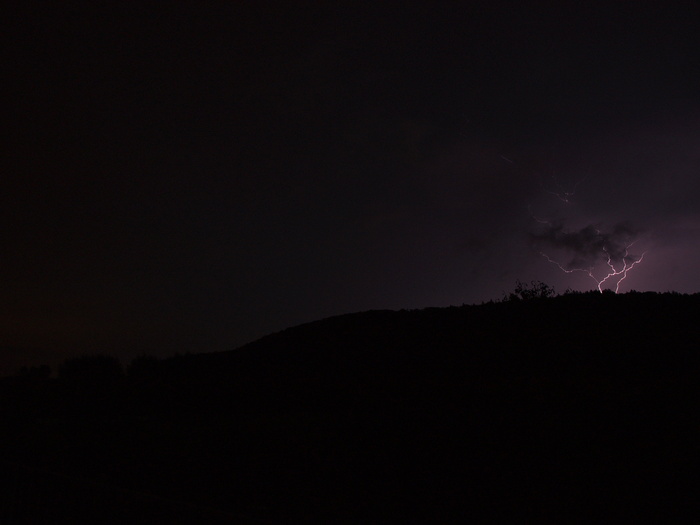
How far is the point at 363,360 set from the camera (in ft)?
67.8

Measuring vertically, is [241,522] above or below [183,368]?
below

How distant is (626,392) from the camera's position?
12305 millimetres

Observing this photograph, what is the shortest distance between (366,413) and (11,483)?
7.78 meters

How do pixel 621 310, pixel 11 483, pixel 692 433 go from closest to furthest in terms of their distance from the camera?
pixel 11 483
pixel 692 433
pixel 621 310

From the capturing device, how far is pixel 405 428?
12.1 metres

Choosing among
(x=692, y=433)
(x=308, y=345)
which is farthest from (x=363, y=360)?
(x=692, y=433)

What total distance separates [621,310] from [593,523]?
14.0 metres

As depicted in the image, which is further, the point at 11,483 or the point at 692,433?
the point at 692,433

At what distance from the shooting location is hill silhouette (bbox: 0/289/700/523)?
829 centimetres

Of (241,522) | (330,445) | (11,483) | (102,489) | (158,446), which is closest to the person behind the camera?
(241,522)

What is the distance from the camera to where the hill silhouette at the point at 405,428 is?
326 inches

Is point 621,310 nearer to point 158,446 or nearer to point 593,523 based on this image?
point 593,523

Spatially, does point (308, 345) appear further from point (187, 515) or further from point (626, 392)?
point (187, 515)

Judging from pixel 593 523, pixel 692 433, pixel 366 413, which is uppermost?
pixel 366 413
